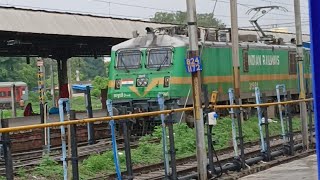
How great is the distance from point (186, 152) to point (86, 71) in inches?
4149

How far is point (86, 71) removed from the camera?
117938 mm

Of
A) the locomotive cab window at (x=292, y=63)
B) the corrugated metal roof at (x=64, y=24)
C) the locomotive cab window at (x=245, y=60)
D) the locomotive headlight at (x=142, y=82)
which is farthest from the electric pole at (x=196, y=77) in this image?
the locomotive cab window at (x=292, y=63)

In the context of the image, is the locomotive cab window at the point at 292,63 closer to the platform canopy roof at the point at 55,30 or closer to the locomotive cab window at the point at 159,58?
the platform canopy roof at the point at 55,30

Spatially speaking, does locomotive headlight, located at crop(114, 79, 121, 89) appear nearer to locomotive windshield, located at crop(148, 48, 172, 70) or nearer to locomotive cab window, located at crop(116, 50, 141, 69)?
locomotive cab window, located at crop(116, 50, 141, 69)

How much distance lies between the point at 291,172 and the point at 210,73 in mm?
10291

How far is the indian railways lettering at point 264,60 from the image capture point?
907 inches

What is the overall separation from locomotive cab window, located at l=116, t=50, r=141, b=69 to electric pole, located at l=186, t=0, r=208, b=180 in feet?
35.0

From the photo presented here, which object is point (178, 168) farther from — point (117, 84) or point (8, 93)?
point (8, 93)

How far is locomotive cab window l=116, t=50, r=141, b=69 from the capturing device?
19.8 m

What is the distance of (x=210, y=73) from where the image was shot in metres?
20.2


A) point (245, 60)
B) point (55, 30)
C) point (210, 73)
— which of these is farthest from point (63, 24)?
point (245, 60)

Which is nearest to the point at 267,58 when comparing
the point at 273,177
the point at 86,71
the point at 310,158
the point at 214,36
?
the point at 214,36

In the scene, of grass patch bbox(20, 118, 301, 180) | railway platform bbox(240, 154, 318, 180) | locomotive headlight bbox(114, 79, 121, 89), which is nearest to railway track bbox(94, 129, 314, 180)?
grass patch bbox(20, 118, 301, 180)

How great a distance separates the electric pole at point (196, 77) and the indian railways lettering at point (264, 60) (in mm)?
14052
